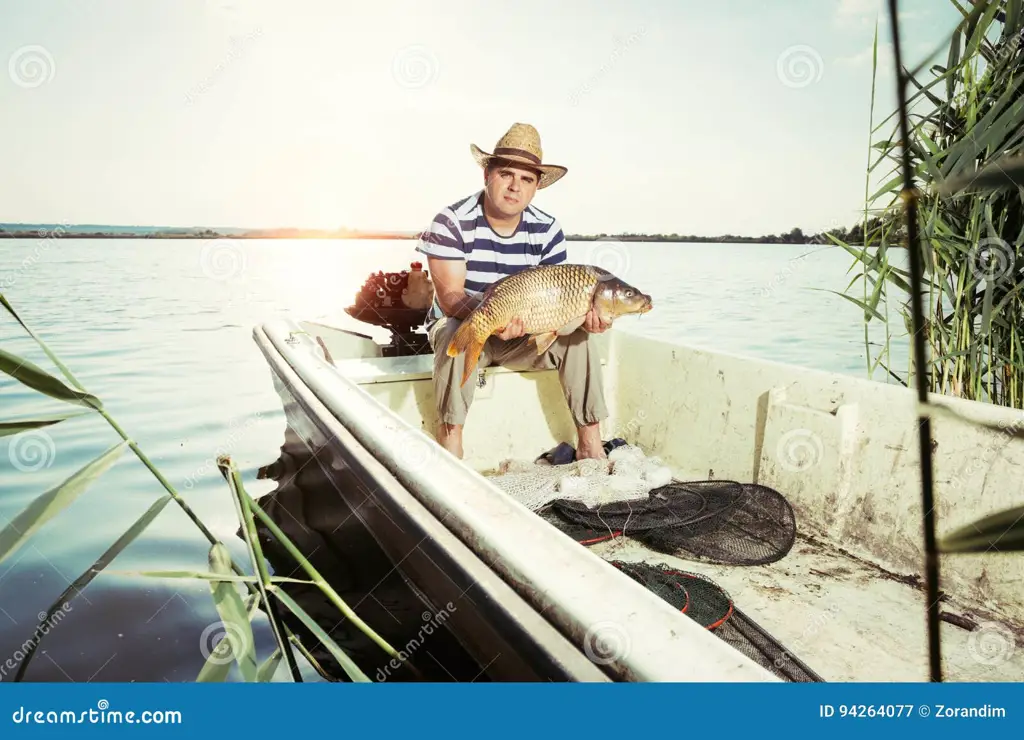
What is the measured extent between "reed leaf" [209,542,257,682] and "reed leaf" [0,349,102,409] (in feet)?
0.82

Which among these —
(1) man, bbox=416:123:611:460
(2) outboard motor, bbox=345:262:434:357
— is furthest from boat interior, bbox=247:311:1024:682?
(2) outboard motor, bbox=345:262:434:357

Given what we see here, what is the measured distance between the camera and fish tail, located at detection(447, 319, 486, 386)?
276 cm

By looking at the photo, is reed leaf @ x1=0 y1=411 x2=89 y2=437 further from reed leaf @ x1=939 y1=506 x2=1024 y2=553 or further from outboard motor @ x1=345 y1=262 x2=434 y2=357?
outboard motor @ x1=345 y1=262 x2=434 y2=357

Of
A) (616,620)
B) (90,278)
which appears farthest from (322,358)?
(90,278)

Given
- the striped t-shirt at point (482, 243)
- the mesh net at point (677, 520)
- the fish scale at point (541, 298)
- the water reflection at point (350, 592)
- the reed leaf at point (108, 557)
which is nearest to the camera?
the reed leaf at point (108, 557)

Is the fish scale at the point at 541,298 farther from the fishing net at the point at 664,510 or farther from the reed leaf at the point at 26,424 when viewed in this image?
the reed leaf at the point at 26,424

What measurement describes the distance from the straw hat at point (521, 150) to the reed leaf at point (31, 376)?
2722mm

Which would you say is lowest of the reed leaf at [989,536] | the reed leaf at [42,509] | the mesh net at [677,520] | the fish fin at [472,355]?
the mesh net at [677,520]

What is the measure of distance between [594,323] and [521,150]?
0.93m

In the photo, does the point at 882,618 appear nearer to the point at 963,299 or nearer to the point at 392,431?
the point at 963,299

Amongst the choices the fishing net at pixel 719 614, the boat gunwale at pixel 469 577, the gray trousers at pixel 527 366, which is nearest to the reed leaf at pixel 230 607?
the boat gunwale at pixel 469 577

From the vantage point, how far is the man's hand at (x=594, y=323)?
2957mm

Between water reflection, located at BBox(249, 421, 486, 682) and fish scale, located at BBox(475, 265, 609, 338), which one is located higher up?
fish scale, located at BBox(475, 265, 609, 338)

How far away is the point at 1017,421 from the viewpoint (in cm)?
168
